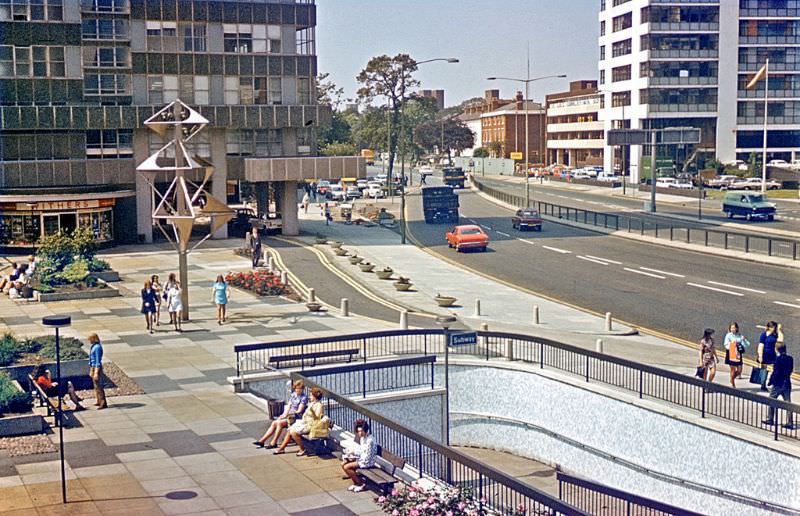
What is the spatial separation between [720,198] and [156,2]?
181 ft

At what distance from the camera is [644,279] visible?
51469 millimetres

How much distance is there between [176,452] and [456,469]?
5503 millimetres

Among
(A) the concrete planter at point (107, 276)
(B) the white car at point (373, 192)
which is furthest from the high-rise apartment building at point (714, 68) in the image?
(A) the concrete planter at point (107, 276)

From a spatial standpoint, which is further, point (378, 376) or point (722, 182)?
point (722, 182)

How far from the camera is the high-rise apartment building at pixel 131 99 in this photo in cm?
6128

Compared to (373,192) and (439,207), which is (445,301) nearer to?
(439,207)

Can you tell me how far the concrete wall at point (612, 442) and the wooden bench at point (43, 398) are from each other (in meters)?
10.9

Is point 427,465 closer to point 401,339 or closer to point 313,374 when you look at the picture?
point 313,374

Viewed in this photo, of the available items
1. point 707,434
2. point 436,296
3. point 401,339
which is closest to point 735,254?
point 436,296

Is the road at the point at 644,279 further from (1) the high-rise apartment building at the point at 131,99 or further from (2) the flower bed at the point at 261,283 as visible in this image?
(1) the high-rise apartment building at the point at 131,99

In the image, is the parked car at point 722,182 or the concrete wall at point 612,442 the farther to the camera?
the parked car at point 722,182

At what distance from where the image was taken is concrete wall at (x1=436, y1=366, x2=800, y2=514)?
2288cm

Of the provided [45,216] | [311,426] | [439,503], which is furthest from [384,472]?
[45,216]

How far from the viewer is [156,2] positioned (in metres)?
65.1
